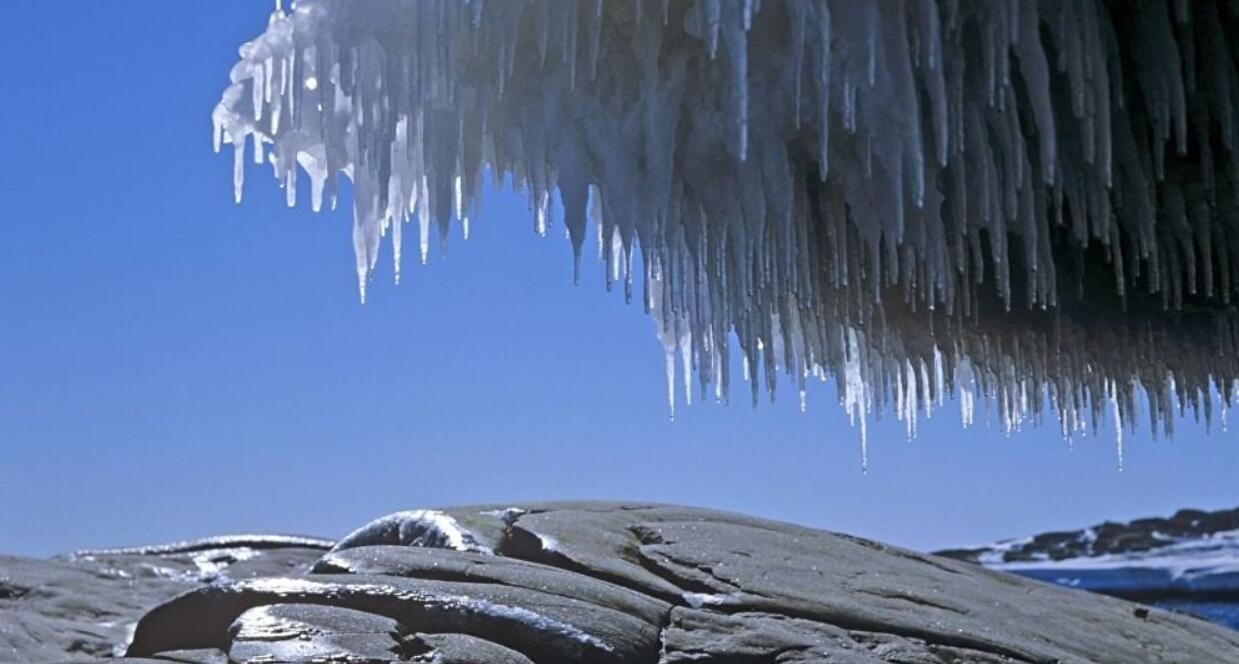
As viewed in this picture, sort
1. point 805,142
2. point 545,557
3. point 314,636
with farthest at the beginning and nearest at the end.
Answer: point 545,557 < point 314,636 < point 805,142

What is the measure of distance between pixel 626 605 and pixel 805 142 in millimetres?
2496

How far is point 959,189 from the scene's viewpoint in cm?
463

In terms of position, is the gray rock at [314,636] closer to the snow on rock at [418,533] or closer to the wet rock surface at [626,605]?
the wet rock surface at [626,605]

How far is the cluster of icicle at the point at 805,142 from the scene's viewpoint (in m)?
4.15

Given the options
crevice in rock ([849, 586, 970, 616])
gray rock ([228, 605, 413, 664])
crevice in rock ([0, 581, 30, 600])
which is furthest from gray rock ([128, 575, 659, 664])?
crevice in rock ([0, 581, 30, 600])

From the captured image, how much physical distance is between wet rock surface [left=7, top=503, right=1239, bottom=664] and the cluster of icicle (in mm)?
1163

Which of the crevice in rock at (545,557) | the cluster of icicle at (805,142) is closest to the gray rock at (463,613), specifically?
the crevice in rock at (545,557)

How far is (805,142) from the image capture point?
455 cm

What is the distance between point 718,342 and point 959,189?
1.50 m

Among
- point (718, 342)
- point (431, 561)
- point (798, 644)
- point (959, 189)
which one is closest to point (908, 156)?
point (959, 189)

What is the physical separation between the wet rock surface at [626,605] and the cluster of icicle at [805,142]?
1163 mm

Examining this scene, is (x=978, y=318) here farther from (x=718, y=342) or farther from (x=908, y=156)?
(x=908, y=156)

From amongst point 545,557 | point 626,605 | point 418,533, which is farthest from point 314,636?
point 418,533

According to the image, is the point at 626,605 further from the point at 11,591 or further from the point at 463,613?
the point at 11,591
